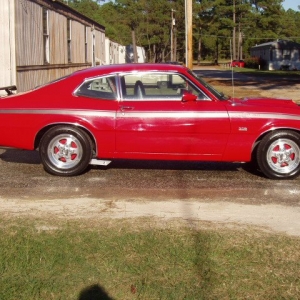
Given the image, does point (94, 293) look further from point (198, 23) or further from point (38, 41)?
point (198, 23)

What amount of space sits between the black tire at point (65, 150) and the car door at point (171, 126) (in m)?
0.46

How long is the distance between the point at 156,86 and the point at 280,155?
186cm

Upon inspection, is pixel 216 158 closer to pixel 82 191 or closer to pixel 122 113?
pixel 122 113

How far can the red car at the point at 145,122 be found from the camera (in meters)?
7.23

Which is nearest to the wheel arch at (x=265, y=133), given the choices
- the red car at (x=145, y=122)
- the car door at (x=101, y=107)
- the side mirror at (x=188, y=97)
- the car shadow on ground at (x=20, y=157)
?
the red car at (x=145, y=122)

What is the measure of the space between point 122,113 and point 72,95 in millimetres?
753

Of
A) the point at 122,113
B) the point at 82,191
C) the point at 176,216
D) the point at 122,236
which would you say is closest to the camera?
the point at 122,236

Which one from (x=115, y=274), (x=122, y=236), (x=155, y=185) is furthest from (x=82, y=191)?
(x=115, y=274)

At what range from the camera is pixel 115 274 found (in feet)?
13.8

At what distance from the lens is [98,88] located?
757cm

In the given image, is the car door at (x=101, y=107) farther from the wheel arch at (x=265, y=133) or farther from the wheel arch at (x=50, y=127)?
the wheel arch at (x=265, y=133)

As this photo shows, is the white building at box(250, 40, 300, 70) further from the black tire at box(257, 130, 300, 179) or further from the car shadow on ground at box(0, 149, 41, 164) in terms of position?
the black tire at box(257, 130, 300, 179)

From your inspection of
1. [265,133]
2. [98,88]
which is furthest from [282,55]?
[98,88]

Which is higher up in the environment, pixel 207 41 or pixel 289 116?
pixel 207 41
